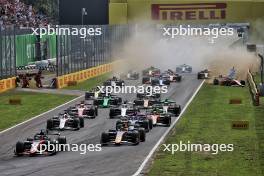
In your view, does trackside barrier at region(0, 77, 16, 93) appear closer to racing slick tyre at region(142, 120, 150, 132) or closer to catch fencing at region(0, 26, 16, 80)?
catch fencing at region(0, 26, 16, 80)

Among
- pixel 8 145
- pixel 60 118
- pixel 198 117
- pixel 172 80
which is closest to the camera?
pixel 8 145

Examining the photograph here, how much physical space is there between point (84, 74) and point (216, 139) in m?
36.0

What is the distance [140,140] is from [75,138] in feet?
9.62

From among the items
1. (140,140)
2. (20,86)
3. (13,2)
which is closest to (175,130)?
(140,140)

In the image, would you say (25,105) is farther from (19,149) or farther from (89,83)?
(19,149)

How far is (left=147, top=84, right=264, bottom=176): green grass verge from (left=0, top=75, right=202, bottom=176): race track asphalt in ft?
2.63

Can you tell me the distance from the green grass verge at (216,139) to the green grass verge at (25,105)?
8.07 m

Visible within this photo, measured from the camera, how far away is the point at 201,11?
49156mm

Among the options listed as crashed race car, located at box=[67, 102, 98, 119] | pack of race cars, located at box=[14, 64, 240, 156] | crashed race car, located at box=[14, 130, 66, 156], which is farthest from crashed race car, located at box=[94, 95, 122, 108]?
crashed race car, located at box=[14, 130, 66, 156]

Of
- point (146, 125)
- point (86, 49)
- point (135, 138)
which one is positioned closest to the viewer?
point (135, 138)

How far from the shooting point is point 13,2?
85562 millimetres

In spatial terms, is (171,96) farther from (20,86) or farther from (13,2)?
(13,2)

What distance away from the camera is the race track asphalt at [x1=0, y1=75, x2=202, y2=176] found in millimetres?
23891

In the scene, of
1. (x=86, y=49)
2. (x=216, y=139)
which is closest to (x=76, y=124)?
(x=216, y=139)
